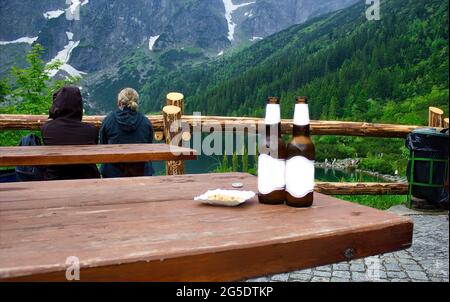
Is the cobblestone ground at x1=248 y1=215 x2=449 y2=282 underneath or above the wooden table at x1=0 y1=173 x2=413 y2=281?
underneath

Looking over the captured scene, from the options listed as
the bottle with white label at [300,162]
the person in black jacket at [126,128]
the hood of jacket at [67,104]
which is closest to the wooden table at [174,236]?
the bottle with white label at [300,162]

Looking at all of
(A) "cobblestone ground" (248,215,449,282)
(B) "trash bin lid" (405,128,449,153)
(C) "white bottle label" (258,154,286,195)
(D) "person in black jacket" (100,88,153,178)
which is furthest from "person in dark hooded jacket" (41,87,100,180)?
(B) "trash bin lid" (405,128,449,153)

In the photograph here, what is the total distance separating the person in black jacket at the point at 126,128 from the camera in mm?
3920

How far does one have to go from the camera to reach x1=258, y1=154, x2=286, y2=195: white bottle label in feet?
4.57

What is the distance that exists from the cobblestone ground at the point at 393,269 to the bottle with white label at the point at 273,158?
1.75 m

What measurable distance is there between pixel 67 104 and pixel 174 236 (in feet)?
8.81

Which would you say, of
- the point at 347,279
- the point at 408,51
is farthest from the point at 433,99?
the point at 347,279

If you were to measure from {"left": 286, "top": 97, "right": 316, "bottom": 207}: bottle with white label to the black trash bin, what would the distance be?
4344 millimetres

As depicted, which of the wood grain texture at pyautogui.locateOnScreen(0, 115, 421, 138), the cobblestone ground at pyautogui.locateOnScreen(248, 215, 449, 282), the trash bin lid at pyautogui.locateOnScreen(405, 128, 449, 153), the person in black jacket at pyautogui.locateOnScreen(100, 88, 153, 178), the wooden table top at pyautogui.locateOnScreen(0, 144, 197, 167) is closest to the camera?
the wooden table top at pyautogui.locateOnScreen(0, 144, 197, 167)

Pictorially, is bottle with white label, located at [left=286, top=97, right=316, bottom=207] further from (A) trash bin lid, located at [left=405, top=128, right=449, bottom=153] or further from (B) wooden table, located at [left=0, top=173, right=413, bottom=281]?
(A) trash bin lid, located at [left=405, top=128, right=449, bottom=153]

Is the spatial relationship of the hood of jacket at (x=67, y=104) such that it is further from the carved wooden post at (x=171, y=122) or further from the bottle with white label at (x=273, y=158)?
the bottle with white label at (x=273, y=158)

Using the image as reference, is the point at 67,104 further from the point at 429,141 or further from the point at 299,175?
the point at 429,141

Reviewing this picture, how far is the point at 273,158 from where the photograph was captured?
1391 millimetres
